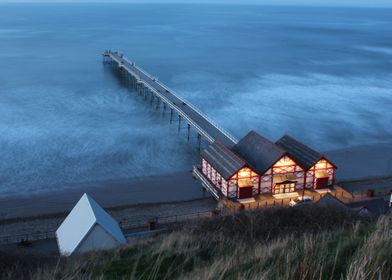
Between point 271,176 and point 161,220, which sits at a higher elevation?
point 271,176

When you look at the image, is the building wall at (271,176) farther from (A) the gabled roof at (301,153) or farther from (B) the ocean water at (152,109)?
(B) the ocean water at (152,109)

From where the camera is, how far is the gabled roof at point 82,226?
A: 1648cm

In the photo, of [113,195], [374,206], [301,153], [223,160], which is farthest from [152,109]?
[374,206]

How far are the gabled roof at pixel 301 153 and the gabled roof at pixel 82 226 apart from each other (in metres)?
11.2

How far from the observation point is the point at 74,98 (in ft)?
153

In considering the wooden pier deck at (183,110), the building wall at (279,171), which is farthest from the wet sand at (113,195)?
the wooden pier deck at (183,110)

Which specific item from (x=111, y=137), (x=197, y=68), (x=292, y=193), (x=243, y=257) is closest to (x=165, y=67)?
(x=197, y=68)

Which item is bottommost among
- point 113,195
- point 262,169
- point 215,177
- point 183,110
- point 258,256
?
point 113,195

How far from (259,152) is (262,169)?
132 centimetres

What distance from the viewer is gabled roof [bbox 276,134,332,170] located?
976 inches

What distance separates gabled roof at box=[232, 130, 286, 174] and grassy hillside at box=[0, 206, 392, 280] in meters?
9.55

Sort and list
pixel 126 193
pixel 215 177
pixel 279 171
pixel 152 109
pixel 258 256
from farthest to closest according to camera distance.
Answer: pixel 152 109 → pixel 126 193 → pixel 215 177 → pixel 279 171 → pixel 258 256

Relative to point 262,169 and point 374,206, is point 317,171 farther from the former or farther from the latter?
point 374,206

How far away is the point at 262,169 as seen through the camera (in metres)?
24.0
